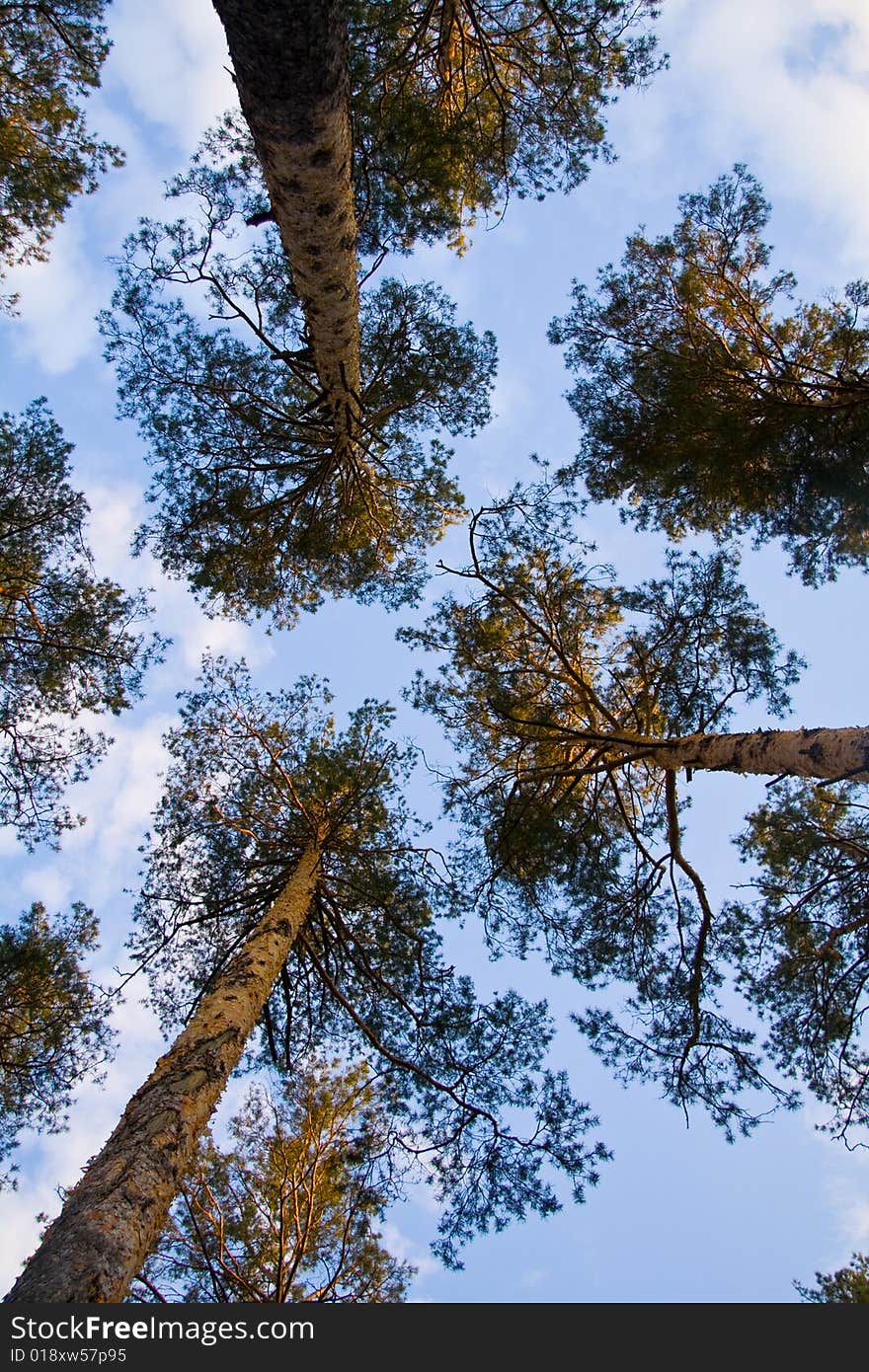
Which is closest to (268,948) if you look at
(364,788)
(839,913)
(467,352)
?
(364,788)

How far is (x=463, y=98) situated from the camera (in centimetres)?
686

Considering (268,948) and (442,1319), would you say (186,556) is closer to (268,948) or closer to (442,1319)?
(268,948)

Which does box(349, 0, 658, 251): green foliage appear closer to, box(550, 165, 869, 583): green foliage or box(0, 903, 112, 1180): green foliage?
box(550, 165, 869, 583): green foliage

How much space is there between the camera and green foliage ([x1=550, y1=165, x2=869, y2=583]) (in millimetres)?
6516

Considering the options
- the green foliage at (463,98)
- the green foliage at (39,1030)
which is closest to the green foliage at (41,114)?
the green foliage at (463,98)

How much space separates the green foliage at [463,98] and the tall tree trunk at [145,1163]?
6.79 m

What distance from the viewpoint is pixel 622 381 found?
7.54 m

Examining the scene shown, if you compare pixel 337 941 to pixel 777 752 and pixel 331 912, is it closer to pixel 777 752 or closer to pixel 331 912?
pixel 331 912

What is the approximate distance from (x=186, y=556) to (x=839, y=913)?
7.15 m

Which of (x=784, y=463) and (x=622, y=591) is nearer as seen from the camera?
(x=784, y=463)

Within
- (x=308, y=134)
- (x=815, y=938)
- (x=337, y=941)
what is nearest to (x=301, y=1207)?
(x=337, y=941)

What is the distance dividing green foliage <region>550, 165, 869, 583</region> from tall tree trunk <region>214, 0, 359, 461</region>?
119 inches

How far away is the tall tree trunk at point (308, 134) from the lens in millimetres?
3176

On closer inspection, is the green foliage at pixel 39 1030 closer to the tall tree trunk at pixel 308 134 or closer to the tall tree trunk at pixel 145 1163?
the tall tree trunk at pixel 145 1163
